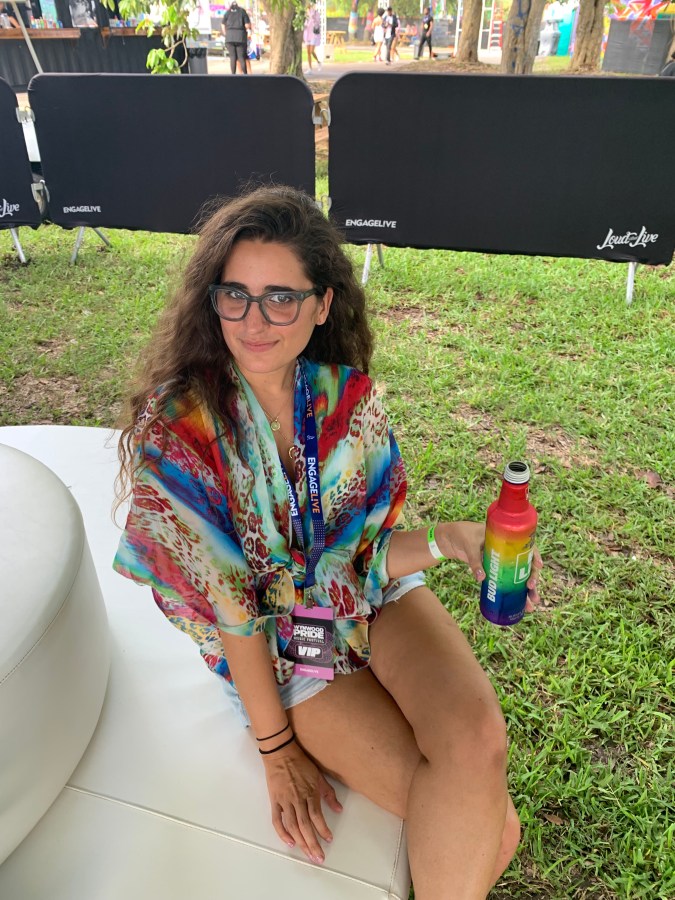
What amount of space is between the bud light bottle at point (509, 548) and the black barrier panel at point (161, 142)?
389cm

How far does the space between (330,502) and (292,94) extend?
3.82 meters

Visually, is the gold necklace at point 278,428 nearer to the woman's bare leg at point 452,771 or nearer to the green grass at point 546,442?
the woman's bare leg at point 452,771

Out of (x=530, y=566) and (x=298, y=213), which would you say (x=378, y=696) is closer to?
(x=530, y=566)

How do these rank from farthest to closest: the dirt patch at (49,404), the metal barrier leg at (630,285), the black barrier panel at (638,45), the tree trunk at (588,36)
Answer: the black barrier panel at (638,45)
the tree trunk at (588,36)
the metal barrier leg at (630,285)
the dirt patch at (49,404)

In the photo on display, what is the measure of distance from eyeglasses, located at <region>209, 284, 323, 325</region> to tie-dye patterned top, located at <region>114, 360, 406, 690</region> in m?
0.15

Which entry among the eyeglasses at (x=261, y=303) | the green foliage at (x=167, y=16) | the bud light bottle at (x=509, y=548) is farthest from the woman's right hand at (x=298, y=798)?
the green foliage at (x=167, y=16)

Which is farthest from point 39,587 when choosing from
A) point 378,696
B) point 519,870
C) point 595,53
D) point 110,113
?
point 595,53

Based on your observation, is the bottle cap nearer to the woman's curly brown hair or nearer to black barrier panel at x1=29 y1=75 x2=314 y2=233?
the woman's curly brown hair

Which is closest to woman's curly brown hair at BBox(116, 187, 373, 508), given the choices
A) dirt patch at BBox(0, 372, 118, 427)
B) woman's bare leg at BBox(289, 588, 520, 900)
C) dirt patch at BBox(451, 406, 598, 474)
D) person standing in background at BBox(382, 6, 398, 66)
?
woman's bare leg at BBox(289, 588, 520, 900)

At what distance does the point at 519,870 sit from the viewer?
1754 millimetres

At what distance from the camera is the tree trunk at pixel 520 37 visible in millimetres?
6996

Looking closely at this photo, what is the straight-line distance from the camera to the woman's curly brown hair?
1492 mm

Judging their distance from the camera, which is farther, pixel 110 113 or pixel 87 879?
pixel 110 113

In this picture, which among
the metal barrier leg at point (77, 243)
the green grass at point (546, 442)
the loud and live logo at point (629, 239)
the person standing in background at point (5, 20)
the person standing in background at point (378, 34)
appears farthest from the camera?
the person standing in background at point (378, 34)
